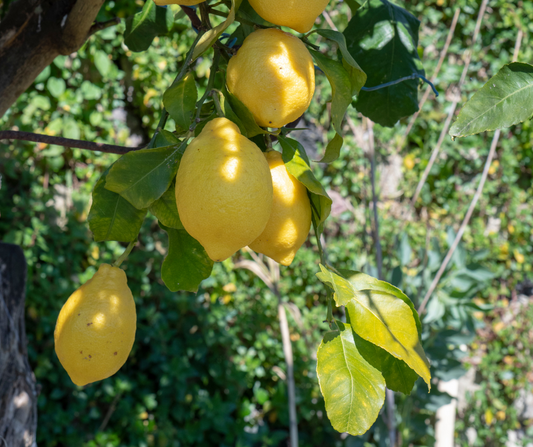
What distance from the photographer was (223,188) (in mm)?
322

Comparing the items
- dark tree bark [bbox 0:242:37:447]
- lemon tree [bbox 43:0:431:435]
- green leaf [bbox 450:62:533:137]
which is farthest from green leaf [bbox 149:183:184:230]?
dark tree bark [bbox 0:242:37:447]

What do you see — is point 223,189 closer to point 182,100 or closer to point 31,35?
point 182,100

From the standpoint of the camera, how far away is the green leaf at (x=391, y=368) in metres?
0.37

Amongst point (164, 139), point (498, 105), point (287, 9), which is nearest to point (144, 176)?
point (164, 139)

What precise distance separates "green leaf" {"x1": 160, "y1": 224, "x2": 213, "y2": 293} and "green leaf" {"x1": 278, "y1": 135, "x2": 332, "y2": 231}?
0.12m

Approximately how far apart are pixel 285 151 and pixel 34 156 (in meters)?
2.08

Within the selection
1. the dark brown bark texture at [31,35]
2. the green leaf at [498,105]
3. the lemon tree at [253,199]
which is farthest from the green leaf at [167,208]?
the dark brown bark texture at [31,35]

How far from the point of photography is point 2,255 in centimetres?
77

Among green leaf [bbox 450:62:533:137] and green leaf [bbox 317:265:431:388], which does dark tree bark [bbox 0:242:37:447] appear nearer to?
green leaf [bbox 317:265:431:388]

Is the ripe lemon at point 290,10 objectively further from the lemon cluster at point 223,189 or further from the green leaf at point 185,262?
the green leaf at point 185,262

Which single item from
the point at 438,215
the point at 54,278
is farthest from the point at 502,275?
the point at 54,278

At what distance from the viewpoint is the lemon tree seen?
0.33m

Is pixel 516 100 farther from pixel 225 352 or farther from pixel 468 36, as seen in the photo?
pixel 468 36

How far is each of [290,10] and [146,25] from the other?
0.38 m
